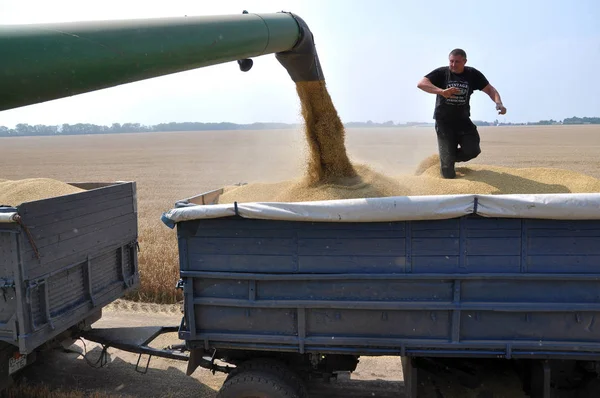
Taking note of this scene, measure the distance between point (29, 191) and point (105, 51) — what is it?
3.51m

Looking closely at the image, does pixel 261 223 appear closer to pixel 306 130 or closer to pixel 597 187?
pixel 306 130

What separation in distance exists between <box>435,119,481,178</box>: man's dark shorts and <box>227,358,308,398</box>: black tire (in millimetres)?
2717

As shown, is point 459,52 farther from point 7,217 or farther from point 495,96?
point 7,217

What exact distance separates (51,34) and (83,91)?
0.27 m

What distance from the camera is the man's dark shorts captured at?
216 inches

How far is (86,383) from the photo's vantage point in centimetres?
516

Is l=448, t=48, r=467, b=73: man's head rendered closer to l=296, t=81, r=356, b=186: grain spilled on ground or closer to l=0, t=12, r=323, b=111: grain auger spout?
l=296, t=81, r=356, b=186: grain spilled on ground

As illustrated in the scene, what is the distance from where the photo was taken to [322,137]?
17.7ft

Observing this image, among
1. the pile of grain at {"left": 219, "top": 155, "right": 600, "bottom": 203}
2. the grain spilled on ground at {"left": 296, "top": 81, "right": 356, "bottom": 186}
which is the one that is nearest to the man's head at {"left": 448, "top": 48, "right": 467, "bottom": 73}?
the pile of grain at {"left": 219, "top": 155, "right": 600, "bottom": 203}

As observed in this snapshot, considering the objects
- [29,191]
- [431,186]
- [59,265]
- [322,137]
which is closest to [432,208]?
[431,186]

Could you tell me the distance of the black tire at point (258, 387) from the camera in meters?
3.71

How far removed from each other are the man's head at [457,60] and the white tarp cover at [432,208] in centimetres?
250

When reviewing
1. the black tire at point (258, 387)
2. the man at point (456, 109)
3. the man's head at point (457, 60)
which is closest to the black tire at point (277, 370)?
the black tire at point (258, 387)

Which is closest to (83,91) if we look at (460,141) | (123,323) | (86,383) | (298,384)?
(298,384)
